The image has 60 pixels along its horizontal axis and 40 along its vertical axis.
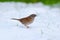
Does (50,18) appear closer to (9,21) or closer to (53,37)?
(9,21)

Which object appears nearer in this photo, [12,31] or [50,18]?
[12,31]

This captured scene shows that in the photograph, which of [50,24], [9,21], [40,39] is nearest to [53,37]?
[40,39]

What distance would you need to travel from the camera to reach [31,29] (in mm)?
6703

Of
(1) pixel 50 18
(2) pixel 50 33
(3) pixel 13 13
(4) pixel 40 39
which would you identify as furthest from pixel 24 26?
(3) pixel 13 13

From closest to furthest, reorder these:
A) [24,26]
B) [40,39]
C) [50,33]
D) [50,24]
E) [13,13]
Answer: [40,39] → [50,33] → [24,26] → [50,24] → [13,13]

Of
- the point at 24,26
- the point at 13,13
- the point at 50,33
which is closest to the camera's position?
the point at 50,33

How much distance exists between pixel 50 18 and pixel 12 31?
235 cm

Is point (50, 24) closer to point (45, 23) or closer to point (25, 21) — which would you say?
point (45, 23)

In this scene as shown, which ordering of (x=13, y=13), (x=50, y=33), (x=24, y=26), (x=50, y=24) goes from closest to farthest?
(x=50, y=33) < (x=24, y=26) < (x=50, y=24) < (x=13, y=13)

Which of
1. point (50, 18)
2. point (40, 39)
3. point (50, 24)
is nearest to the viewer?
point (40, 39)

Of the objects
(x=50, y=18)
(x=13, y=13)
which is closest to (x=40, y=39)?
(x=50, y=18)

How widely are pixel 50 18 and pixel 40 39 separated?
285 cm

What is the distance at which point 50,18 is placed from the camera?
853 cm

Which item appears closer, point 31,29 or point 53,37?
point 53,37
